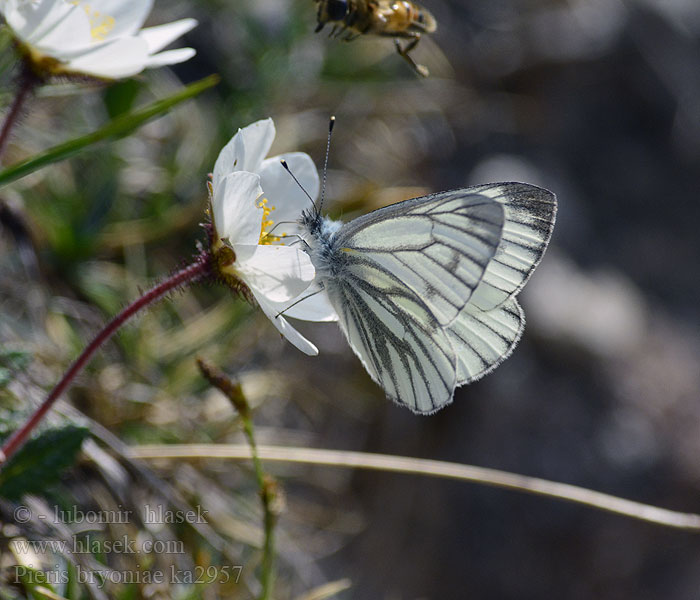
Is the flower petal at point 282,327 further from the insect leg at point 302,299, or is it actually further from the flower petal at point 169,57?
the flower petal at point 169,57

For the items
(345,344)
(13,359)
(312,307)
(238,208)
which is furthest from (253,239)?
(345,344)

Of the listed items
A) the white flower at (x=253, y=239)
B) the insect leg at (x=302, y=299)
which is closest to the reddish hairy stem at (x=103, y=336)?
the white flower at (x=253, y=239)

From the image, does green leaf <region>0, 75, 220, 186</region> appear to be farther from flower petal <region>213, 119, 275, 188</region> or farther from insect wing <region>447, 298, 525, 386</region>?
insect wing <region>447, 298, 525, 386</region>

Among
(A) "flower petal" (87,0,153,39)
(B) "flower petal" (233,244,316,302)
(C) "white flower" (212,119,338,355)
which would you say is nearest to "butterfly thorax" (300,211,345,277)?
(C) "white flower" (212,119,338,355)

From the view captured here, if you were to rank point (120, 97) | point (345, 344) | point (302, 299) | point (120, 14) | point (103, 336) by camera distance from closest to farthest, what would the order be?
point (103, 336) < point (302, 299) < point (120, 14) < point (120, 97) < point (345, 344)

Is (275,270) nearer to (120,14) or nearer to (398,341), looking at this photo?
(398,341)
